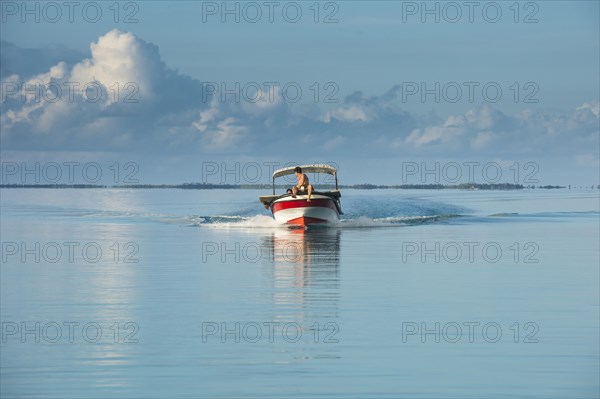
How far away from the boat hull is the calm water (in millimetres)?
9923

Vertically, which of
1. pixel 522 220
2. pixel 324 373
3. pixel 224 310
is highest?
pixel 522 220

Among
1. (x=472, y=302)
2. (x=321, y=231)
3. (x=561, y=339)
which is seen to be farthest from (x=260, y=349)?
(x=321, y=231)

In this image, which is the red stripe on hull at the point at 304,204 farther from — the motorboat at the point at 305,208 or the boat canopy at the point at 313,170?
the boat canopy at the point at 313,170

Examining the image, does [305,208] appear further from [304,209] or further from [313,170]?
[313,170]

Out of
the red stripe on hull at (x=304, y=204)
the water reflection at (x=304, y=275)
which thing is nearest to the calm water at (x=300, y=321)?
the water reflection at (x=304, y=275)

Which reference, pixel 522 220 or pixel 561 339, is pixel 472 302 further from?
pixel 522 220

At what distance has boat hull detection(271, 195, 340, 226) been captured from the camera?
2125 inches

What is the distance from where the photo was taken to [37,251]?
40688mm

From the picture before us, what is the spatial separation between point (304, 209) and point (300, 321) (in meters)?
32.8

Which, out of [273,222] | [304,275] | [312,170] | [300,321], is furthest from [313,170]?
[300,321]

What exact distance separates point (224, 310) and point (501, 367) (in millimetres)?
7922

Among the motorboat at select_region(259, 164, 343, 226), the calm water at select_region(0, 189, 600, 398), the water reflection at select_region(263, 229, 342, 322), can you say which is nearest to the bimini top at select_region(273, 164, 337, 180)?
the motorboat at select_region(259, 164, 343, 226)

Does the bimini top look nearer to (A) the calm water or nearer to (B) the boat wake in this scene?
(B) the boat wake

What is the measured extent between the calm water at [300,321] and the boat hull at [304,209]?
992cm
